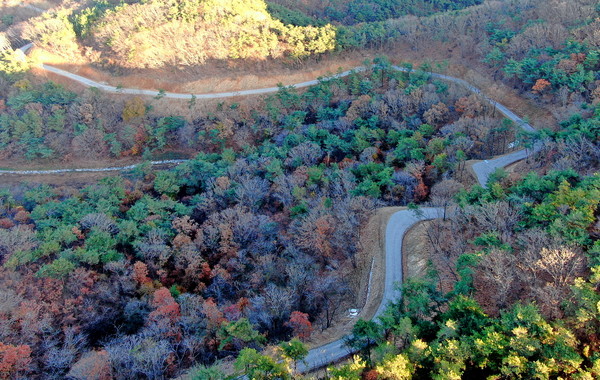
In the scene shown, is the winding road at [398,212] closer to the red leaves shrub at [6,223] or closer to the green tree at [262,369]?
the green tree at [262,369]

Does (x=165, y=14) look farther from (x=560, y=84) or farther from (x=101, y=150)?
(x=560, y=84)

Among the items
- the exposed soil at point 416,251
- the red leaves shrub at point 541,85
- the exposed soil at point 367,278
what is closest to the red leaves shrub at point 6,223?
the exposed soil at point 367,278

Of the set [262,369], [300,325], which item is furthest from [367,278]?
[262,369]

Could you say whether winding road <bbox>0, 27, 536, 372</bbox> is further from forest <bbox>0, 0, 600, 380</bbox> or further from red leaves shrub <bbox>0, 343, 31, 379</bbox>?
red leaves shrub <bbox>0, 343, 31, 379</bbox>

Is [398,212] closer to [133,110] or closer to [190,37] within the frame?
[133,110]

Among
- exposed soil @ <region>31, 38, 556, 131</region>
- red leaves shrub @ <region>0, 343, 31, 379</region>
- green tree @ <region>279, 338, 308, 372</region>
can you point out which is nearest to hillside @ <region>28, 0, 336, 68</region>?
exposed soil @ <region>31, 38, 556, 131</region>

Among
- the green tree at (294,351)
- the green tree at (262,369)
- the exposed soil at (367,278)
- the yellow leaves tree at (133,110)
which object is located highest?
the yellow leaves tree at (133,110)
